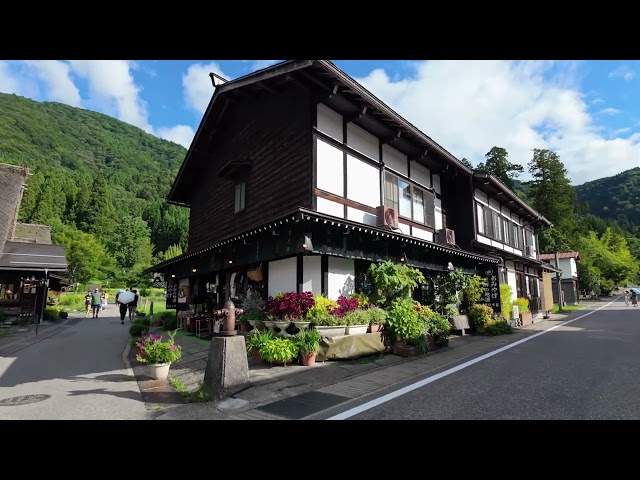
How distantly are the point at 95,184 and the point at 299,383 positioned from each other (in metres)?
76.6

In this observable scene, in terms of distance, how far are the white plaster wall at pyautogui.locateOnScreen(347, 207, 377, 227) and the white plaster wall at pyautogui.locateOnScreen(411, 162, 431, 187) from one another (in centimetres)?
368

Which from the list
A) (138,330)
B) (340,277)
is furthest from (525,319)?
(138,330)

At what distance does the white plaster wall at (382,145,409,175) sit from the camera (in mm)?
12930

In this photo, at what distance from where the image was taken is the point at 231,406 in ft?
18.5

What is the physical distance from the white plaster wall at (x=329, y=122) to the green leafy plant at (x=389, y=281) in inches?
161

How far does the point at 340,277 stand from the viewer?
10281mm

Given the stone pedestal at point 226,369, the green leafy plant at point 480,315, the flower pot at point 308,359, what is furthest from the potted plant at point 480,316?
the stone pedestal at point 226,369

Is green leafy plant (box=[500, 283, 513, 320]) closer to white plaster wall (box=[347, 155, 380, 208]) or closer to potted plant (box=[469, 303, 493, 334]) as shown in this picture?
potted plant (box=[469, 303, 493, 334])

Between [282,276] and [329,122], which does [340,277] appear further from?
[329,122]

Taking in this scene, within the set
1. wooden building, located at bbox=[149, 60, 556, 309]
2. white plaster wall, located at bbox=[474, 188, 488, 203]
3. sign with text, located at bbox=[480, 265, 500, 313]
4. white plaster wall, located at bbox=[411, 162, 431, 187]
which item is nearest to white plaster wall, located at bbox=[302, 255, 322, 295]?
wooden building, located at bbox=[149, 60, 556, 309]

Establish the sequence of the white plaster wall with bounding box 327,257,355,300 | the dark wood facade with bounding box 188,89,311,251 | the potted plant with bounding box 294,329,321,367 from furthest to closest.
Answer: the dark wood facade with bounding box 188,89,311,251 → the white plaster wall with bounding box 327,257,355,300 → the potted plant with bounding box 294,329,321,367

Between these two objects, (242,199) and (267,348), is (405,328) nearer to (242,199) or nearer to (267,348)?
(267,348)

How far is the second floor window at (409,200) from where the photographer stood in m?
12.9
